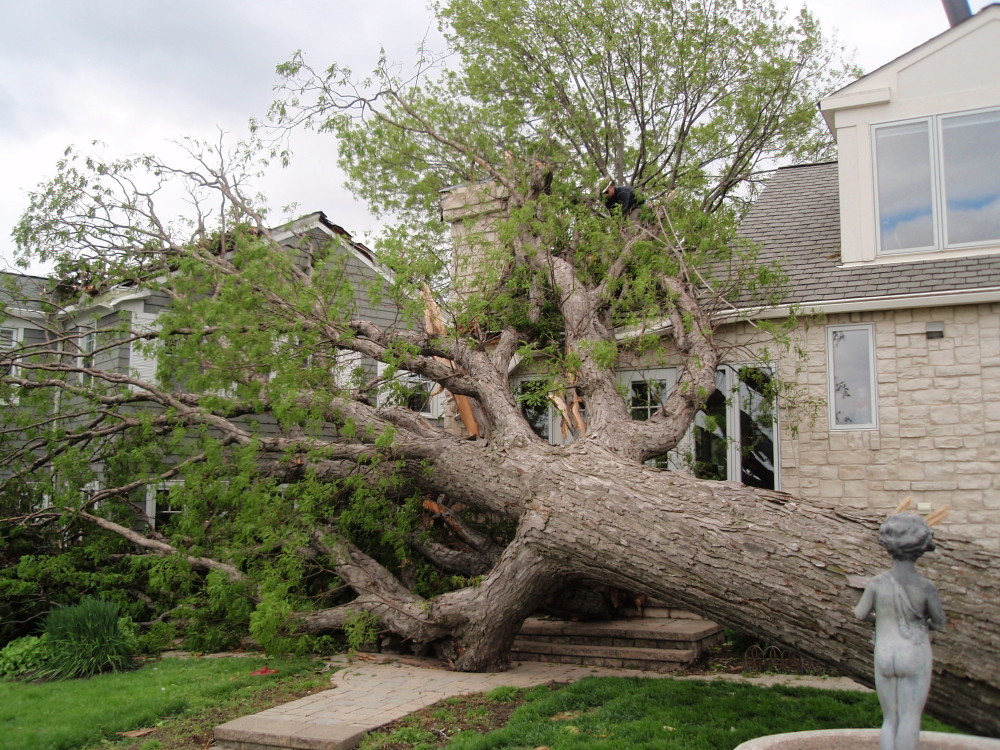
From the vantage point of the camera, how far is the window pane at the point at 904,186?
989 cm

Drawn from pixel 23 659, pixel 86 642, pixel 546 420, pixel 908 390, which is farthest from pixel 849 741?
pixel 546 420

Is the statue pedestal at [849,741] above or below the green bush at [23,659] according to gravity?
above

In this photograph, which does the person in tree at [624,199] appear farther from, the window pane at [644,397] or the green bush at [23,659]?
the green bush at [23,659]

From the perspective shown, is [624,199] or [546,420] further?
[546,420]

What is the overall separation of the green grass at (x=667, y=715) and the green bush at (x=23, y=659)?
15.8ft

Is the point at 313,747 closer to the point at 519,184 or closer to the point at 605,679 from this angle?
the point at 605,679

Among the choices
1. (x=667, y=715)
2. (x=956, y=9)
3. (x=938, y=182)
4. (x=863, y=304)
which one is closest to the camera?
(x=667, y=715)

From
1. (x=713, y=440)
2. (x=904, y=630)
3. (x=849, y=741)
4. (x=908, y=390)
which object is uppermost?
(x=908, y=390)

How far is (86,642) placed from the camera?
27.0ft

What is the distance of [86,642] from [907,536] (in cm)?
733

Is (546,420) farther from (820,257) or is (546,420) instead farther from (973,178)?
(973,178)

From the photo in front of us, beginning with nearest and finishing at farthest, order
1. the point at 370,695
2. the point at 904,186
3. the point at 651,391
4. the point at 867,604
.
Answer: the point at 867,604
the point at 370,695
the point at 904,186
the point at 651,391

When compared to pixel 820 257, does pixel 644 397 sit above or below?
below

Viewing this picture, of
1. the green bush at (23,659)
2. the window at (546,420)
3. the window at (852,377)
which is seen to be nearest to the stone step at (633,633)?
the window at (852,377)
